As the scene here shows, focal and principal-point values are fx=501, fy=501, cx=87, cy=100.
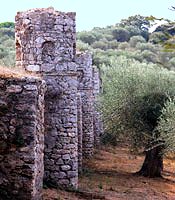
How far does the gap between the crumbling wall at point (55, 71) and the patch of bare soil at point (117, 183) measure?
2.47 feet

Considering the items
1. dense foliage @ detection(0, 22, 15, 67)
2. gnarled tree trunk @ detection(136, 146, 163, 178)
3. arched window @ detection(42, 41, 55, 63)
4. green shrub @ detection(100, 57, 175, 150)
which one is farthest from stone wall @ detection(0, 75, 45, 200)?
dense foliage @ detection(0, 22, 15, 67)

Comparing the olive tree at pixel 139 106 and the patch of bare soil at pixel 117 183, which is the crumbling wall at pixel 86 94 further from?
the olive tree at pixel 139 106

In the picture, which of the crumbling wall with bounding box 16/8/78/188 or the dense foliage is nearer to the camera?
the crumbling wall with bounding box 16/8/78/188

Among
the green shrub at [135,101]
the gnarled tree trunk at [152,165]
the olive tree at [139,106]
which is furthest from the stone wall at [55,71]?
the gnarled tree trunk at [152,165]

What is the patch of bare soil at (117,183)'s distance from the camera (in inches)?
494

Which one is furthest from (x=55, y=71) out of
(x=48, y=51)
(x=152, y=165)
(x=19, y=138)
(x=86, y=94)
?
(x=86, y=94)

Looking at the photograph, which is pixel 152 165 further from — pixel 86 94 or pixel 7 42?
pixel 7 42

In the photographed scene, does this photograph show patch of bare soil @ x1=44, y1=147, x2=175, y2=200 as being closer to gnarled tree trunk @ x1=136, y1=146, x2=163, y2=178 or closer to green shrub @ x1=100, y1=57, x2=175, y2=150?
gnarled tree trunk @ x1=136, y1=146, x2=163, y2=178

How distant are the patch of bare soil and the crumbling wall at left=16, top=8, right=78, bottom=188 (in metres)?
0.75

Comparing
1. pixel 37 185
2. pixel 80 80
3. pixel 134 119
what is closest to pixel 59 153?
pixel 37 185

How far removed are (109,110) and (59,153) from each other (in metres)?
5.87

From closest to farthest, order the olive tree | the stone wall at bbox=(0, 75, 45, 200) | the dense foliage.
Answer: the stone wall at bbox=(0, 75, 45, 200), the olive tree, the dense foliage

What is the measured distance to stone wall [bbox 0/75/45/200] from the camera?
Result: 834cm

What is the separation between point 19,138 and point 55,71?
417cm
